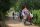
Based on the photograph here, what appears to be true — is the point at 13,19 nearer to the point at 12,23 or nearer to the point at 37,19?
the point at 12,23

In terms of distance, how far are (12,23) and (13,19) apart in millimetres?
46

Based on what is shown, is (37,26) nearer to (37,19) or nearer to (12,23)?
(37,19)

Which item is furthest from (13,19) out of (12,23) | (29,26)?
(29,26)

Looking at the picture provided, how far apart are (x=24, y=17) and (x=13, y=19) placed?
0.12m

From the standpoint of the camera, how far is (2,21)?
2.42m

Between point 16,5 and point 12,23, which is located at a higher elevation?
point 16,5

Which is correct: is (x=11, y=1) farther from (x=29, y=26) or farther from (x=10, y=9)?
(x=29, y=26)

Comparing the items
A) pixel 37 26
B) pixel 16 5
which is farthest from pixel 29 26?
pixel 16 5

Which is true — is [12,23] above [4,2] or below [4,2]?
below

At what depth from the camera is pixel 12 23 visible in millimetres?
2410

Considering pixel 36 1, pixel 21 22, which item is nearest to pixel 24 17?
pixel 21 22

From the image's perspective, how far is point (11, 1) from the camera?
7.88ft

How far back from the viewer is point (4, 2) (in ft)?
7.86

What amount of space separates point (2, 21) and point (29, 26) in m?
0.31
